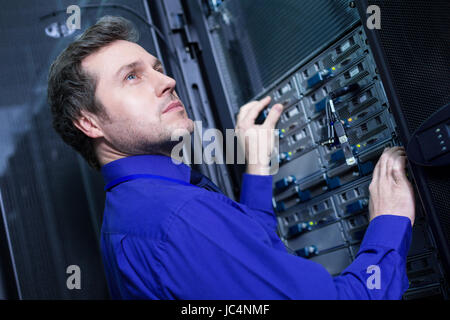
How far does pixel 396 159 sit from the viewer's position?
1.47 meters

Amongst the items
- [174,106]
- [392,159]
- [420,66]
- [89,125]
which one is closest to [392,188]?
[392,159]

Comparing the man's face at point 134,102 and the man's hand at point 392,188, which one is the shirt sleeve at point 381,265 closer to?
the man's hand at point 392,188

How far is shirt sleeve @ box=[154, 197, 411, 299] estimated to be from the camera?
1196 mm

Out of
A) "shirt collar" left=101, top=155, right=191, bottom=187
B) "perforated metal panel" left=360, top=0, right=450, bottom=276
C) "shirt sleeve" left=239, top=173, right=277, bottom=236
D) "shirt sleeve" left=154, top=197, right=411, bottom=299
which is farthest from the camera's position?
"shirt sleeve" left=239, top=173, right=277, bottom=236

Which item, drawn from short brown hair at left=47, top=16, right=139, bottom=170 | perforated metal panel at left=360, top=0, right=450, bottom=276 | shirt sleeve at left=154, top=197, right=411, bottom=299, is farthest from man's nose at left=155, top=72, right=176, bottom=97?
perforated metal panel at left=360, top=0, right=450, bottom=276

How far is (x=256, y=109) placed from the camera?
2.00m

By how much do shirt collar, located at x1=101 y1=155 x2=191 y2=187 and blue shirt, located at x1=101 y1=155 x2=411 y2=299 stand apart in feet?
0.76

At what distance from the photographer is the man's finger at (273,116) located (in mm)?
1928

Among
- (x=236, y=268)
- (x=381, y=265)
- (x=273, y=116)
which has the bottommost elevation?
(x=381, y=265)

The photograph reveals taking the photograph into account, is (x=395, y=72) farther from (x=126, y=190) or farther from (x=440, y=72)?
(x=126, y=190)

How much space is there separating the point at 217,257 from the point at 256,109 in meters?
0.93

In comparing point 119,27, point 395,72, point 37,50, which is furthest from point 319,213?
point 37,50

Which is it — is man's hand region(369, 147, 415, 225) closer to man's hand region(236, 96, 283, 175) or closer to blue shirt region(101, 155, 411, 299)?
blue shirt region(101, 155, 411, 299)

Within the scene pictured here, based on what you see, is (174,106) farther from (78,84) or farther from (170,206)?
(170,206)
